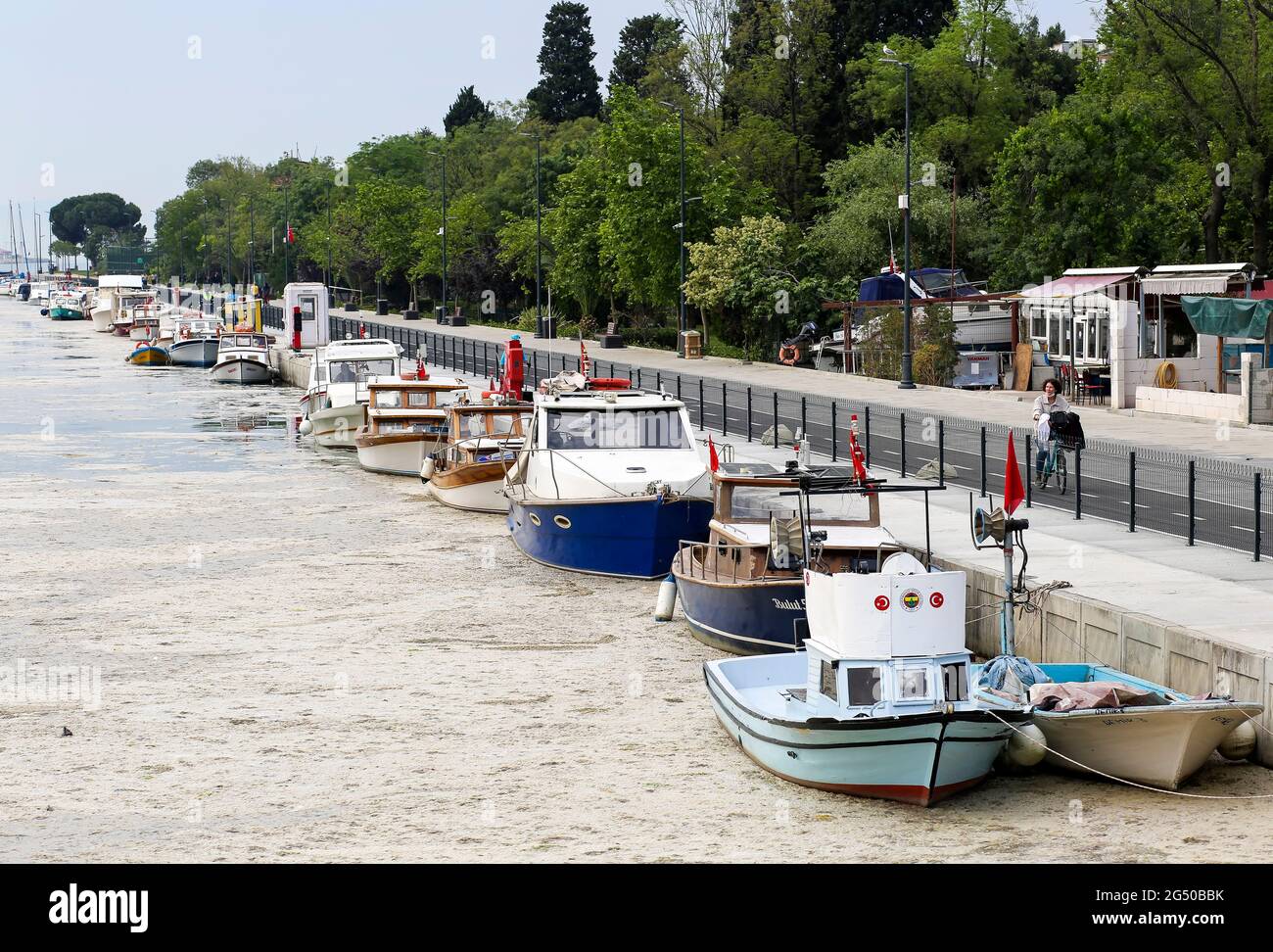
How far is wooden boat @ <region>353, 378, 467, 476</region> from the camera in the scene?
4050 cm

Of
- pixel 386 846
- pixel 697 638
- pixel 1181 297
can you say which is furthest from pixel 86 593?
pixel 1181 297

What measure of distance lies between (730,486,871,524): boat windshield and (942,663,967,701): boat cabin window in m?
5.55

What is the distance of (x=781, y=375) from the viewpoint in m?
54.4

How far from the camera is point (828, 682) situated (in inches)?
625

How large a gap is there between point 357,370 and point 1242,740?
3597cm

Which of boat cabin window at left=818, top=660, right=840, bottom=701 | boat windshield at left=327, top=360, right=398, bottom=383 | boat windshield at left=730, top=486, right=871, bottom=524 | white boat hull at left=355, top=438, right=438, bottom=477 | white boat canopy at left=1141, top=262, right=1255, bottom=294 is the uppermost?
white boat canopy at left=1141, top=262, right=1255, bottom=294

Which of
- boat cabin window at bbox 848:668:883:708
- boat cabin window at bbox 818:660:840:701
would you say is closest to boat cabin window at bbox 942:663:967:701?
boat cabin window at bbox 848:668:883:708

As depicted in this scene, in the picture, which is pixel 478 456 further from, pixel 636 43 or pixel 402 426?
pixel 636 43

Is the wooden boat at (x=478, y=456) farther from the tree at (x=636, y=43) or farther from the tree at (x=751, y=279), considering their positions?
the tree at (x=636, y=43)

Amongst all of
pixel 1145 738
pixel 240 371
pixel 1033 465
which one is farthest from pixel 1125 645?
pixel 240 371

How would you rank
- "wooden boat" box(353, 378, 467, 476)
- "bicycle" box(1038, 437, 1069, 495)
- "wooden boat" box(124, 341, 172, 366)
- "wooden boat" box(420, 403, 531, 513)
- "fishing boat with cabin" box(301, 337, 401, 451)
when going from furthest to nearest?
"wooden boat" box(124, 341, 172, 366) < "fishing boat with cabin" box(301, 337, 401, 451) < "wooden boat" box(353, 378, 467, 476) < "wooden boat" box(420, 403, 531, 513) < "bicycle" box(1038, 437, 1069, 495)

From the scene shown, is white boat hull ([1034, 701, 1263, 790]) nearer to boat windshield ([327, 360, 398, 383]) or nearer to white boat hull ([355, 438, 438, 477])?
white boat hull ([355, 438, 438, 477])

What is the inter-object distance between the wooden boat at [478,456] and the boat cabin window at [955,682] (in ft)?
60.6
